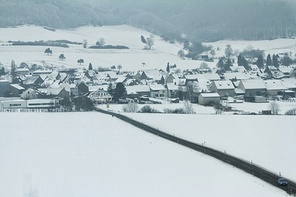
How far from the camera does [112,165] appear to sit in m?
9.83

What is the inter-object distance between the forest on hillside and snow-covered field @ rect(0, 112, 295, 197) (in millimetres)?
29217

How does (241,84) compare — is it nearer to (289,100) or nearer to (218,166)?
(289,100)

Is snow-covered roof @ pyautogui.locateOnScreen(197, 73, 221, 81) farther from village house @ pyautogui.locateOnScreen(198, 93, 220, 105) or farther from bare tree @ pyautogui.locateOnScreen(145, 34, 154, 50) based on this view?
bare tree @ pyautogui.locateOnScreen(145, 34, 154, 50)

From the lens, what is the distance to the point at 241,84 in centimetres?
2573

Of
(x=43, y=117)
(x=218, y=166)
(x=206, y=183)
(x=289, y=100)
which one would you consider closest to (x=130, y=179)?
(x=206, y=183)

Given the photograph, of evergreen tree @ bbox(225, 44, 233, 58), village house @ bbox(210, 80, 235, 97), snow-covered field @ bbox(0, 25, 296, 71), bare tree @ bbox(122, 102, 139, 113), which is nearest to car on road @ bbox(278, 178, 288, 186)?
bare tree @ bbox(122, 102, 139, 113)

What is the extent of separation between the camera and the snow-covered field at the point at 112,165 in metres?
8.09

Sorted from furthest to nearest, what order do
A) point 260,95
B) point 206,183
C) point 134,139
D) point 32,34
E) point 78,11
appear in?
point 78,11
point 32,34
point 260,95
point 134,139
point 206,183

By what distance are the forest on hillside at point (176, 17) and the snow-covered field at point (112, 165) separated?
29.2 metres

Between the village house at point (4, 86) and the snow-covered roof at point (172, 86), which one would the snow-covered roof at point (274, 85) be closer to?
the snow-covered roof at point (172, 86)

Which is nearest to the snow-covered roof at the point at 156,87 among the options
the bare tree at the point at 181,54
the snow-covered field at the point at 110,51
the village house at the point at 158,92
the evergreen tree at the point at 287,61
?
the village house at the point at 158,92

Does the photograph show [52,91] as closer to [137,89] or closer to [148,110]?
[137,89]

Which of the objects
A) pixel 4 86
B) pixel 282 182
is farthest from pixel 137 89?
pixel 282 182

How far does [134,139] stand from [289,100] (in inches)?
461
